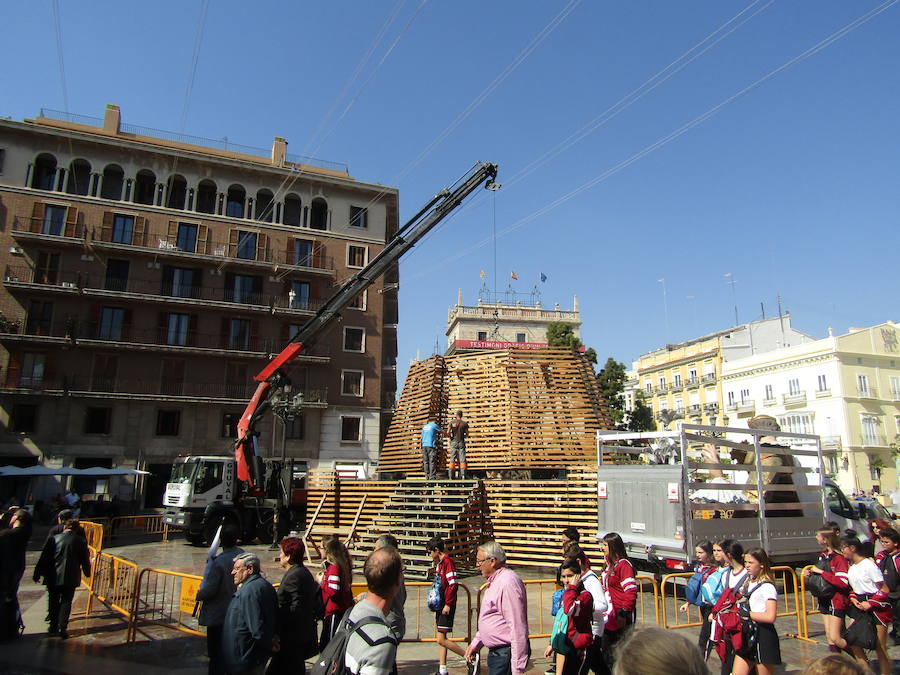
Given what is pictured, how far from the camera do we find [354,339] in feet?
124

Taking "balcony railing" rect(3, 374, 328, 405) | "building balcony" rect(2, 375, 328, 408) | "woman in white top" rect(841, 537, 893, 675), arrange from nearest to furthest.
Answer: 1. "woman in white top" rect(841, 537, 893, 675)
2. "building balcony" rect(2, 375, 328, 408)
3. "balcony railing" rect(3, 374, 328, 405)

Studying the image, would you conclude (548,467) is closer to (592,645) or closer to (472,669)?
(472,669)

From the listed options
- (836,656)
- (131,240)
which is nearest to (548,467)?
(836,656)

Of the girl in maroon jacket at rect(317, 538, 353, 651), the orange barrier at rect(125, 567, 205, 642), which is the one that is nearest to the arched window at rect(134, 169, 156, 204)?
the orange barrier at rect(125, 567, 205, 642)

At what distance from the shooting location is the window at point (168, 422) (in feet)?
109

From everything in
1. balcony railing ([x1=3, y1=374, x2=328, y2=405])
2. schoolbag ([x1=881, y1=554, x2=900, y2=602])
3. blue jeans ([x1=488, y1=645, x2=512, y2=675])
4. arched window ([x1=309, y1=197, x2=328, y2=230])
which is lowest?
blue jeans ([x1=488, y1=645, x2=512, y2=675])

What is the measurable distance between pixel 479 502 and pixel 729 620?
32.4 ft

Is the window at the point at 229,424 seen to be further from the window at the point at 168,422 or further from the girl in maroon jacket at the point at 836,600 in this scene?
the girl in maroon jacket at the point at 836,600

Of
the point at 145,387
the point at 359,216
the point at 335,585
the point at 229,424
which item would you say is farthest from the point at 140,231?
the point at 335,585

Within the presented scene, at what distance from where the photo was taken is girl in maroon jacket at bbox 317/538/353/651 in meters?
5.46

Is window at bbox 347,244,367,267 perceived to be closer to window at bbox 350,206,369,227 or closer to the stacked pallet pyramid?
window at bbox 350,206,369,227

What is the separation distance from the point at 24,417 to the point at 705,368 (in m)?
53.9

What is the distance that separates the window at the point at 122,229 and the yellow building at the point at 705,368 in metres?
45.2

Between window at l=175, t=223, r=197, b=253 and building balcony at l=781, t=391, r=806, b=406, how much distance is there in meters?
46.0
